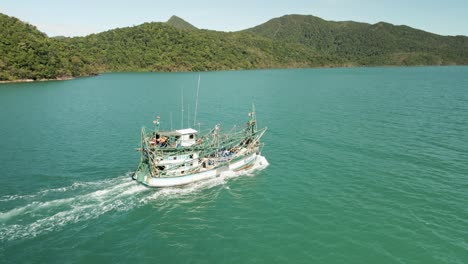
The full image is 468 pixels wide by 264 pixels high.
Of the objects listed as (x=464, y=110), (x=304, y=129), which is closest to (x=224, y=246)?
(x=304, y=129)

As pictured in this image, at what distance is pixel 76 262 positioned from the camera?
1054 inches

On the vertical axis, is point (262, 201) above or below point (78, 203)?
below

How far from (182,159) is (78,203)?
12.8m

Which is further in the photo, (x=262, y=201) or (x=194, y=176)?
(x=194, y=176)

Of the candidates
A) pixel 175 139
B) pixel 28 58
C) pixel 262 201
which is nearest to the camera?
pixel 262 201

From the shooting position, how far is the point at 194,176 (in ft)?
138

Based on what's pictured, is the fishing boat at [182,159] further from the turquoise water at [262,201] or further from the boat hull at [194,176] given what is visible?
the turquoise water at [262,201]

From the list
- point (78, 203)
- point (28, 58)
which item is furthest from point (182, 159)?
point (28, 58)

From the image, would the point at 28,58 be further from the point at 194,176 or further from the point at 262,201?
the point at 262,201

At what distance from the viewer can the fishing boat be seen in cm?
4078

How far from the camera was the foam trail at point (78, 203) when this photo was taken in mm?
31289

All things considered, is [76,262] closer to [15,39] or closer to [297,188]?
[297,188]

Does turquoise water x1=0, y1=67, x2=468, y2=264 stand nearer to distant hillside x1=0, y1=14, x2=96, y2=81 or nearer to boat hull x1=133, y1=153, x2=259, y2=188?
boat hull x1=133, y1=153, x2=259, y2=188

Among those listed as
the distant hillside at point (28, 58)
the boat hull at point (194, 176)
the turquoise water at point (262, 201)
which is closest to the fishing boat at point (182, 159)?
the boat hull at point (194, 176)
